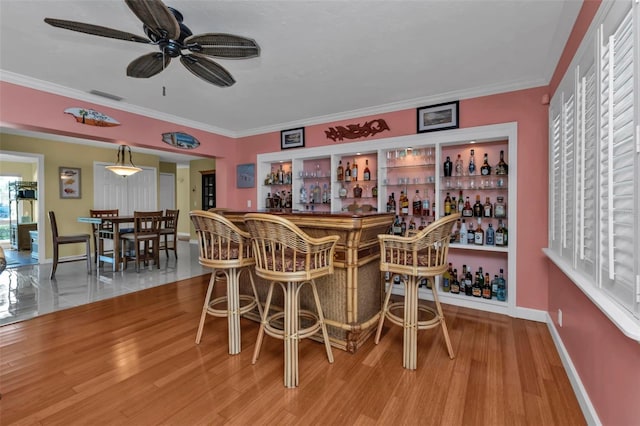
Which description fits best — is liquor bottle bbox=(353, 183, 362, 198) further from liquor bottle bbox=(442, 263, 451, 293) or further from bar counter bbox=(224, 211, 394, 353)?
bar counter bbox=(224, 211, 394, 353)

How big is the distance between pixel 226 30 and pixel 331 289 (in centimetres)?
Result: 229

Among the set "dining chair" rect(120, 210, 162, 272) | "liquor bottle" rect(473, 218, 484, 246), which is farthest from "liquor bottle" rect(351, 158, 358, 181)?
"dining chair" rect(120, 210, 162, 272)

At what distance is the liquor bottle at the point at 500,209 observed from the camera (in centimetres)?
338

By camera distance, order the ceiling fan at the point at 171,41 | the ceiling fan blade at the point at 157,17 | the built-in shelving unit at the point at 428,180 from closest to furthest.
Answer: the ceiling fan blade at the point at 157,17 < the ceiling fan at the point at 171,41 < the built-in shelving unit at the point at 428,180

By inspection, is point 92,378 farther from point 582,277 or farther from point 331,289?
point 582,277

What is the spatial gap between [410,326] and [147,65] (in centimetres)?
281

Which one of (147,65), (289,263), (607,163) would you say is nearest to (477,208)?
(607,163)

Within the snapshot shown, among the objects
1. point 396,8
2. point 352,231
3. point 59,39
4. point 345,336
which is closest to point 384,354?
point 345,336

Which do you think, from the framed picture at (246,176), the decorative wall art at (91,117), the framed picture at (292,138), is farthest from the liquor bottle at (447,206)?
the decorative wall art at (91,117)

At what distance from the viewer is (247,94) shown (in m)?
3.59

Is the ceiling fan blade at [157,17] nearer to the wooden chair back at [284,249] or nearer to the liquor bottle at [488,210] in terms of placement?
the wooden chair back at [284,249]

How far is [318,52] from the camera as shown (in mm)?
2613

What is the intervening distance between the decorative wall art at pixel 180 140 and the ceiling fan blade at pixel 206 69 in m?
2.45

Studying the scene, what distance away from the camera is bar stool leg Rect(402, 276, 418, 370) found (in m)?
2.16
